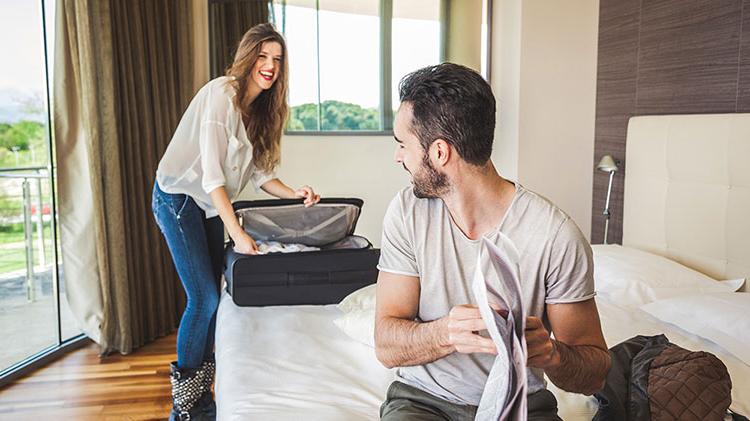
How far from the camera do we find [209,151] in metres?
2.24

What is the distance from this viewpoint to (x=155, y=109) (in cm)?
348

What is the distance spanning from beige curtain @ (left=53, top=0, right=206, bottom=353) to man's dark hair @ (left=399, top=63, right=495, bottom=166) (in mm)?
2222

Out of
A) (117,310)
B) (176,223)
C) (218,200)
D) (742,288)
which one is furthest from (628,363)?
(117,310)

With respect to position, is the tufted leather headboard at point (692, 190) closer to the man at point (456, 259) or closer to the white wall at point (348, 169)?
the white wall at point (348, 169)

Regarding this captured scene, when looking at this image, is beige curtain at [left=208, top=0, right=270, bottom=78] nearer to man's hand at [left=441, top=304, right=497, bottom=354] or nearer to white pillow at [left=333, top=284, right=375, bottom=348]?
white pillow at [left=333, top=284, right=375, bottom=348]

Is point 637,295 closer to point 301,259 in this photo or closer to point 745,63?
point 745,63

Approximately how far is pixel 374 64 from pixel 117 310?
1.82m

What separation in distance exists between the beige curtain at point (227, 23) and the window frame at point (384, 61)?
0.39ft

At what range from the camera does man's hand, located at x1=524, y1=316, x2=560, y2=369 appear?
3.62ft

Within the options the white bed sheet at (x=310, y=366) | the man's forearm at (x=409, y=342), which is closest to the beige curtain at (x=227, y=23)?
the white bed sheet at (x=310, y=366)

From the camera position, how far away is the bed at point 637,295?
1.65m

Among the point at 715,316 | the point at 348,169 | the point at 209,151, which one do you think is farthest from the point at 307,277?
the point at 348,169

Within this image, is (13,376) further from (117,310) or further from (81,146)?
(81,146)

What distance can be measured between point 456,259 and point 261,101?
132cm
